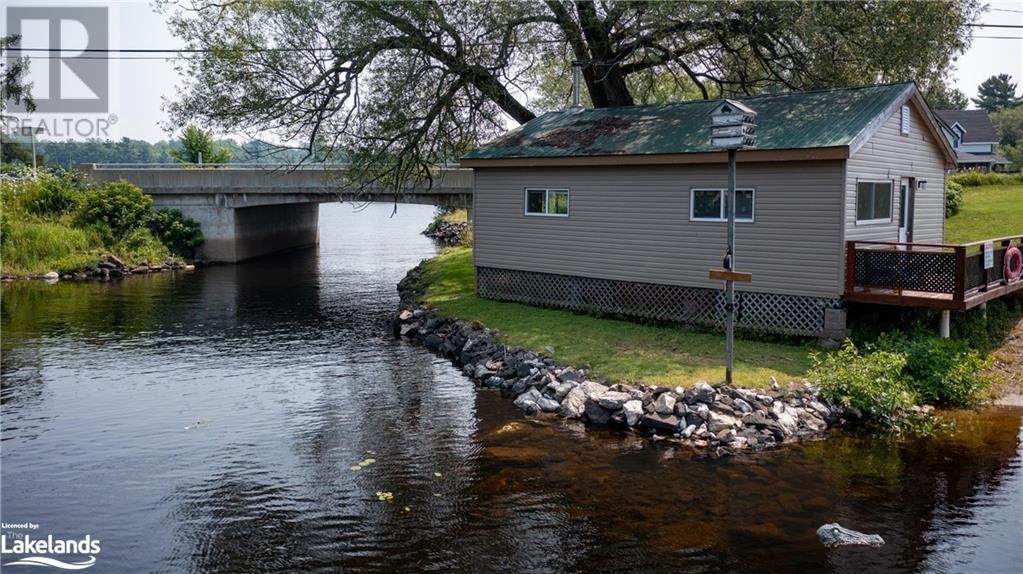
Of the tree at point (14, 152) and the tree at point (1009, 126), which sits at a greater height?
the tree at point (1009, 126)

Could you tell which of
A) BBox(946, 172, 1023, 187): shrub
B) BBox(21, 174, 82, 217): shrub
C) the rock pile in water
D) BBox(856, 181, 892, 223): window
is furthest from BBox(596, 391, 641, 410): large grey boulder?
the rock pile in water

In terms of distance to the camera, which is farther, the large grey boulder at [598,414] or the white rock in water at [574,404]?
the white rock in water at [574,404]

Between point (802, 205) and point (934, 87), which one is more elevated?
point (934, 87)

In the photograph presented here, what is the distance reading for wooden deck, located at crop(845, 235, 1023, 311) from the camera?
14930 mm

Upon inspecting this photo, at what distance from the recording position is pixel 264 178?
126 feet

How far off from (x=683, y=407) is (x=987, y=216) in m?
22.6

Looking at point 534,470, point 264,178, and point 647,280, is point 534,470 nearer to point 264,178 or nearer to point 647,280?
point 647,280

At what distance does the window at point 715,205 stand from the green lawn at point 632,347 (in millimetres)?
2449

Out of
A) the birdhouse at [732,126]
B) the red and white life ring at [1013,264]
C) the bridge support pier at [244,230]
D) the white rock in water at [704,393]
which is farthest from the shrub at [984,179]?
the bridge support pier at [244,230]

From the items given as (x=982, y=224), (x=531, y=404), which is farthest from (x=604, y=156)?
(x=982, y=224)

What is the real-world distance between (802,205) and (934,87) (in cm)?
1050

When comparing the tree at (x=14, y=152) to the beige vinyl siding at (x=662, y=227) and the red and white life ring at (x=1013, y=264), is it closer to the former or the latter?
the beige vinyl siding at (x=662, y=227)

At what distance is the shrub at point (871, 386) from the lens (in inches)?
534

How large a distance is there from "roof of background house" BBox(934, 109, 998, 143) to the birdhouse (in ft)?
199
